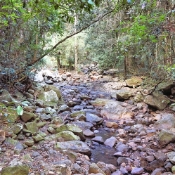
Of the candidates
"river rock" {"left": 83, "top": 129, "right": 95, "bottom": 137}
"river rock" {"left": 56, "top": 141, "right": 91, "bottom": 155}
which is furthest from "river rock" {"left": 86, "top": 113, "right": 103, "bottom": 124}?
"river rock" {"left": 56, "top": 141, "right": 91, "bottom": 155}

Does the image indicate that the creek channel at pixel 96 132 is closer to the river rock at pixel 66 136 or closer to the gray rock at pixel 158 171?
the river rock at pixel 66 136

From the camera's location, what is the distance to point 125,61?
374 inches

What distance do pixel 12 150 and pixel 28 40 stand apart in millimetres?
3422

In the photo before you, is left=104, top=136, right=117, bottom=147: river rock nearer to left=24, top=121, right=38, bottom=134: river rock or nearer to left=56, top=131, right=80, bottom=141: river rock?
left=56, top=131, right=80, bottom=141: river rock

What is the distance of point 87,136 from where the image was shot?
4.33m

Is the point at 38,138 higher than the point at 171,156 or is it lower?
higher

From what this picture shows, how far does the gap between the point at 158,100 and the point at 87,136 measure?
276 cm

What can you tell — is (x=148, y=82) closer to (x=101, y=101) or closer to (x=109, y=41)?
(x=101, y=101)

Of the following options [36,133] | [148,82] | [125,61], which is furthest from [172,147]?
[125,61]

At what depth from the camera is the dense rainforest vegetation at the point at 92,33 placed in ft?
7.48

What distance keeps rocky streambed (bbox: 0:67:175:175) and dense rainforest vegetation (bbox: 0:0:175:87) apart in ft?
2.82

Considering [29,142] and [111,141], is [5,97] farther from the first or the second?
[111,141]

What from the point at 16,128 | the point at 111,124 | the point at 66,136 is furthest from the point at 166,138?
the point at 16,128

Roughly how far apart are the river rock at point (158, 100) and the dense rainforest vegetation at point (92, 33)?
0.67m
